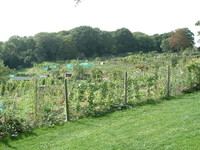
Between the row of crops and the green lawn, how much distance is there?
0.44m

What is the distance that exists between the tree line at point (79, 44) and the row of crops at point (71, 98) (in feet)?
193

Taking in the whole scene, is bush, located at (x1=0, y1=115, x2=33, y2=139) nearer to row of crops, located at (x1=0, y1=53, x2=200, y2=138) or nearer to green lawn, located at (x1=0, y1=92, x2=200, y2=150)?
row of crops, located at (x1=0, y1=53, x2=200, y2=138)

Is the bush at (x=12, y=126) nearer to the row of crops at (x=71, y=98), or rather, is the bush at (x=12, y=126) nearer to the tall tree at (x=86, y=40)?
the row of crops at (x=71, y=98)

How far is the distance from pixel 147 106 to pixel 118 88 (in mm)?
1213

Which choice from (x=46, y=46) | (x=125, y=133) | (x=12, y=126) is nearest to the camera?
(x=125, y=133)

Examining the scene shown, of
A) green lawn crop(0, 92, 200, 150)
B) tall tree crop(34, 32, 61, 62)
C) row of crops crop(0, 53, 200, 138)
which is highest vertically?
tall tree crop(34, 32, 61, 62)

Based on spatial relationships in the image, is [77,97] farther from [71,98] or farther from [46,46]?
[46,46]

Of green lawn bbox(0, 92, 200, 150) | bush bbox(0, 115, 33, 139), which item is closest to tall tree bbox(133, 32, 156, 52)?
green lawn bbox(0, 92, 200, 150)

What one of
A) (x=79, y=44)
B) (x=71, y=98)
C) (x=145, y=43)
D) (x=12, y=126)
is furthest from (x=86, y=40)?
(x=12, y=126)

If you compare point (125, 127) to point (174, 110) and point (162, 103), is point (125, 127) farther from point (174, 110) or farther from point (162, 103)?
point (162, 103)

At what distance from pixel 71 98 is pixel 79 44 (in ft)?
250

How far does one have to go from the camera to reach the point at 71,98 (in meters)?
6.90

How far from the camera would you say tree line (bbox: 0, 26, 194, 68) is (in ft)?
222

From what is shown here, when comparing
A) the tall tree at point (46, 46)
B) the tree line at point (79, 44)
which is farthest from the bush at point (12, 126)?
the tall tree at point (46, 46)
